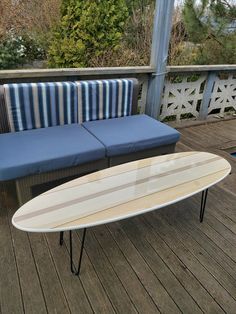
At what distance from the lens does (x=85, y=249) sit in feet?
5.79

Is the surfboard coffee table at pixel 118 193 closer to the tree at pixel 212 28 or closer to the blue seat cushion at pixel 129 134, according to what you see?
the blue seat cushion at pixel 129 134

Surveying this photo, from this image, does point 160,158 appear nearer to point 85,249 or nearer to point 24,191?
point 85,249

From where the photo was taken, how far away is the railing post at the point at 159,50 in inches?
112

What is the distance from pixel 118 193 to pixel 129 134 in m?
0.92

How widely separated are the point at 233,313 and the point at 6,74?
2555mm

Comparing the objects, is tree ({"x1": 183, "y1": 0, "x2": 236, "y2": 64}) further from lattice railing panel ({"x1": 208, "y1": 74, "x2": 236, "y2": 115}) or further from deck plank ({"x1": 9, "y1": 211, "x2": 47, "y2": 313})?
deck plank ({"x1": 9, "y1": 211, "x2": 47, "y2": 313})

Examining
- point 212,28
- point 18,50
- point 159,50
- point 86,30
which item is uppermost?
point 212,28

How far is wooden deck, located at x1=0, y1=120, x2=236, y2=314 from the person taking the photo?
4.69 feet

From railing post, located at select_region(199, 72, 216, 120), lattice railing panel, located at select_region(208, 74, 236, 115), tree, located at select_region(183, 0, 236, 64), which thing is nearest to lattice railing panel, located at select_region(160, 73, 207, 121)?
railing post, located at select_region(199, 72, 216, 120)

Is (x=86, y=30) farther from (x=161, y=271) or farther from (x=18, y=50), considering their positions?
(x=161, y=271)

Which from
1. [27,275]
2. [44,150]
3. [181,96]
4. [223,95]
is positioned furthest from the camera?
[223,95]

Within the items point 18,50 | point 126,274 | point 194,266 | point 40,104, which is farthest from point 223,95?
point 18,50

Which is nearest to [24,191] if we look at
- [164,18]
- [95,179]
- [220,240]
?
[95,179]

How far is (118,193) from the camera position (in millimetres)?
1628
